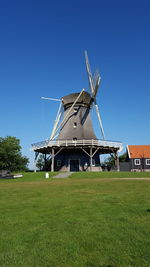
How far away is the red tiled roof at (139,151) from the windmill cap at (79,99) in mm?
13160

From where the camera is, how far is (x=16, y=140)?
46.5 meters

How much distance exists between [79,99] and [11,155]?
21.7 m

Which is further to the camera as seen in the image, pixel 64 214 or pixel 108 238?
pixel 64 214

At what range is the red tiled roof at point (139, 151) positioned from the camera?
3762 centimetres

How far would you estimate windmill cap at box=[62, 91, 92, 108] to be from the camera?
32656mm

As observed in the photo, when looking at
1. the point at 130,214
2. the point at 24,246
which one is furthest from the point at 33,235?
the point at 130,214

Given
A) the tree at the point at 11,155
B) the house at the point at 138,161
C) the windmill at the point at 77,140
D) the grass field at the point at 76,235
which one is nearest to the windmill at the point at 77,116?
the windmill at the point at 77,140

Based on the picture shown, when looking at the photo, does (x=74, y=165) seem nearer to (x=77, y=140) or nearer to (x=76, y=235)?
(x=77, y=140)

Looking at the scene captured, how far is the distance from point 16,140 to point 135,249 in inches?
1793

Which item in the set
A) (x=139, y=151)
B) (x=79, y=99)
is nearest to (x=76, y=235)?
(x=79, y=99)

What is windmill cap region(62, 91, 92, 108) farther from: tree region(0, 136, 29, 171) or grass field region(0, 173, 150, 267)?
grass field region(0, 173, 150, 267)

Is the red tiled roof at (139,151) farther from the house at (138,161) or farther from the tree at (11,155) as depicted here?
the tree at (11,155)

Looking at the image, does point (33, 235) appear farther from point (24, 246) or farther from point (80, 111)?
point (80, 111)

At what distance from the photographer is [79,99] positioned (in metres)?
32.6
